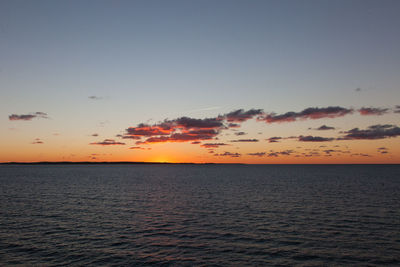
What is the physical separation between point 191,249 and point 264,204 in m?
33.3

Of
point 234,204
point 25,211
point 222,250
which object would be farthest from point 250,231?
point 25,211

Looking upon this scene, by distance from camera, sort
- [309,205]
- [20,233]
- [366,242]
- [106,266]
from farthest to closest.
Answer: [309,205]
[20,233]
[366,242]
[106,266]

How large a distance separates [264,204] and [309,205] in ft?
29.8

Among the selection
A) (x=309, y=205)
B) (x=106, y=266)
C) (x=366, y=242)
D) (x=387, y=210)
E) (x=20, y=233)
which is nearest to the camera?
(x=106, y=266)

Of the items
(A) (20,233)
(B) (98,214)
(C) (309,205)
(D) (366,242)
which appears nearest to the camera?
(D) (366,242)

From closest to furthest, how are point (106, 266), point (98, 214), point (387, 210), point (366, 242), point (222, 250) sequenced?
1. point (106, 266)
2. point (222, 250)
3. point (366, 242)
4. point (98, 214)
5. point (387, 210)

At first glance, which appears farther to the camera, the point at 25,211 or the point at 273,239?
the point at 25,211

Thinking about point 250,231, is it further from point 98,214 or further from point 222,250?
point 98,214

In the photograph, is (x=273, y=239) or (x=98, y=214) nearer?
(x=273, y=239)

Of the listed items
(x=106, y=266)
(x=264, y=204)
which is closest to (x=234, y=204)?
(x=264, y=204)

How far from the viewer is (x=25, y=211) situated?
172 ft

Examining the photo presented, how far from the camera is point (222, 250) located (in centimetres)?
3069

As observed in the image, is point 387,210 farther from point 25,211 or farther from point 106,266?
point 25,211

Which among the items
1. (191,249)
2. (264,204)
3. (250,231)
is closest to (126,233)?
(191,249)
